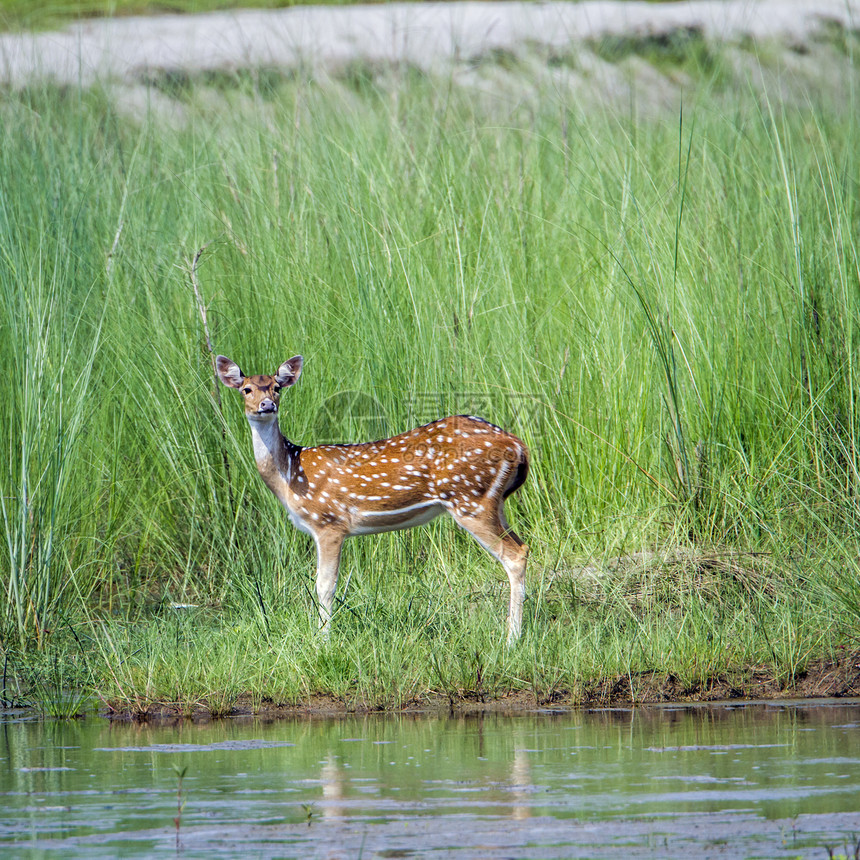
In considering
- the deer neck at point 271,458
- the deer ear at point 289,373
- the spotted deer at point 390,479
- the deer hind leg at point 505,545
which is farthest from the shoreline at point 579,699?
the deer ear at point 289,373

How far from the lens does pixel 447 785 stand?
512 cm

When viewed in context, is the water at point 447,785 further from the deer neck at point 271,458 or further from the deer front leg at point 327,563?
the deer neck at point 271,458

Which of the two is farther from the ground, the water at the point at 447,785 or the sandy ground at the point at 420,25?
the sandy ground at the point at 420,25

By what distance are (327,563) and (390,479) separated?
22.1 inches

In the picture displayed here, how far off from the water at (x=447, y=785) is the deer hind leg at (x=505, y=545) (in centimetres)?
115

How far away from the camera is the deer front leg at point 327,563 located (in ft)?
25.7

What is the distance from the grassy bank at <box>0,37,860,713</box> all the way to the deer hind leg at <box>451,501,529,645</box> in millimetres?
134

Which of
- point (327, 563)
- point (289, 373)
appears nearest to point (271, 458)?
point (289, 373)

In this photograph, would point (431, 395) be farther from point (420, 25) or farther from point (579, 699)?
point (420, 25)

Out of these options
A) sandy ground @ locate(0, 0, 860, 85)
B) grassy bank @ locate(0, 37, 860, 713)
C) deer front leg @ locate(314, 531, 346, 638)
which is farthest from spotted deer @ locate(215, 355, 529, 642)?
sandy ground @ locate(0, 0, 860, 85)

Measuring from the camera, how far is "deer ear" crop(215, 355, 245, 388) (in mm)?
8055

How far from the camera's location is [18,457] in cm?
819

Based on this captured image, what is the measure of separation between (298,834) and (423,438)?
3.73 m

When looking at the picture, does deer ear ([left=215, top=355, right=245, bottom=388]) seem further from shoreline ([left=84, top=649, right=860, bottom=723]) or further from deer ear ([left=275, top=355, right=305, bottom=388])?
shoreline ([left=84, top=649, right=860, bottom=723])
